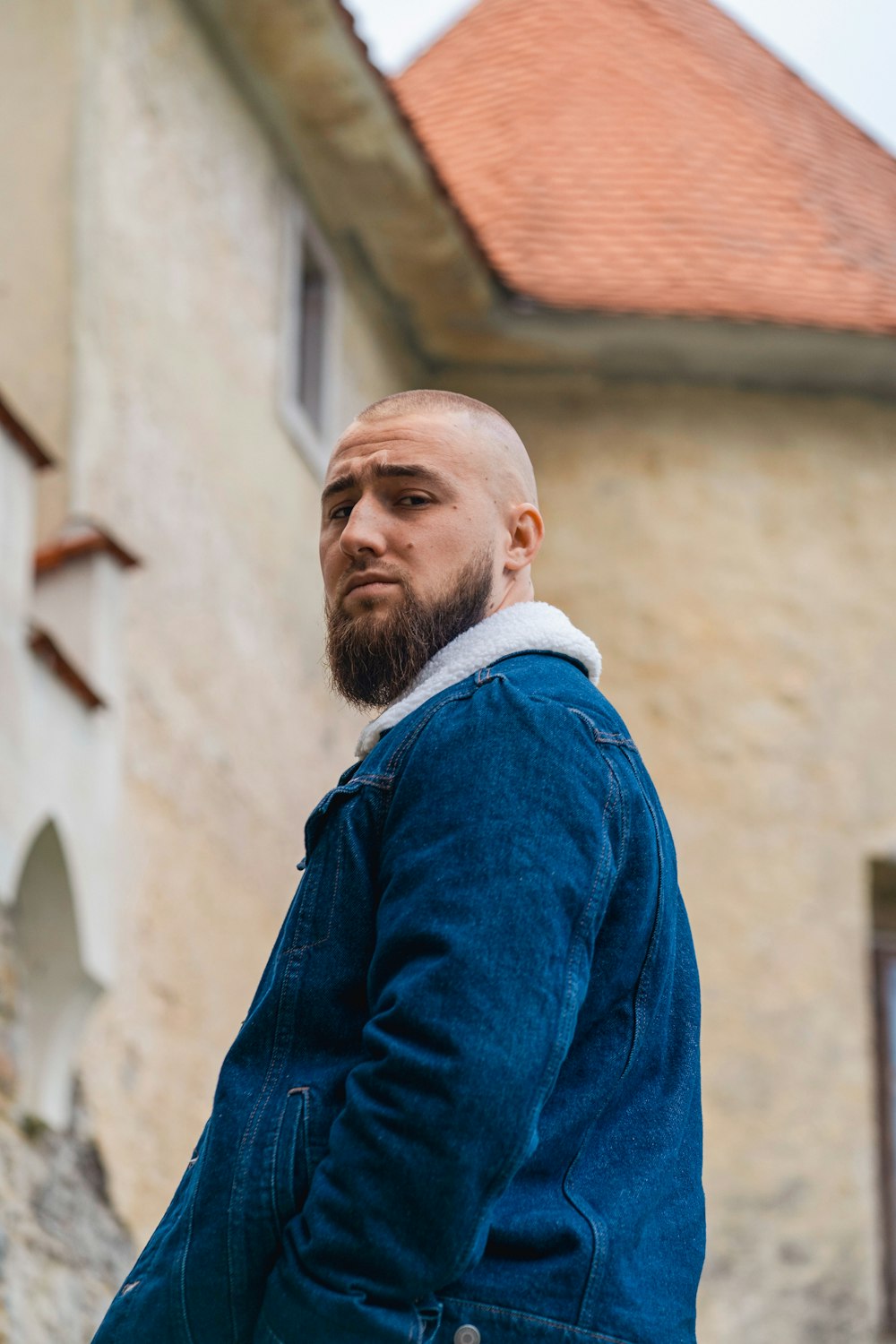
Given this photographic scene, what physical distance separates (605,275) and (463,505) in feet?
32.4

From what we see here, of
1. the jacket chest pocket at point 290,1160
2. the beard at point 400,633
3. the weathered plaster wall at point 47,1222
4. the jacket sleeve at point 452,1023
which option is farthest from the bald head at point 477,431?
the weathered plaster wall at point 47,1222

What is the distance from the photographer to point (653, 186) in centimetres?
1299

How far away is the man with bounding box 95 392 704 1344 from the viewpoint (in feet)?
6.23

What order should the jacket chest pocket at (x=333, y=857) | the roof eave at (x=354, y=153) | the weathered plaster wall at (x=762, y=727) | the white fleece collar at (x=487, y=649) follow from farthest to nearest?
1. the weathered plaster wall at (x=762, y=727)
2. the roof eave at (x=354, y=153)
3. the white fleece collar at (x=487, y=649)
4. the jacket chest pocket at (x=333, y=857)

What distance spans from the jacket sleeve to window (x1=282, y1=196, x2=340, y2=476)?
29.4 feet

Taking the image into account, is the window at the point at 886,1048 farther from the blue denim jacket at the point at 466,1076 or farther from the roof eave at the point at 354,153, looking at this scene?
the blue denim jacket at the point at 466,1076

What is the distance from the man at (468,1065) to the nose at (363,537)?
151 mm

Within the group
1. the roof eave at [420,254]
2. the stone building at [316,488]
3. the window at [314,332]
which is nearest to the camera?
the stone building at [316,488]

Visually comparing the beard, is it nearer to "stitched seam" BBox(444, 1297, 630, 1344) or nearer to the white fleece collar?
the white fleece collar

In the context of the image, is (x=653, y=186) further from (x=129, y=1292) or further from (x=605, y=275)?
(x=129, y=1292)

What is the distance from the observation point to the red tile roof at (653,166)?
12.2 m

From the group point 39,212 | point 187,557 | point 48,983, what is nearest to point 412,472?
point 48,983

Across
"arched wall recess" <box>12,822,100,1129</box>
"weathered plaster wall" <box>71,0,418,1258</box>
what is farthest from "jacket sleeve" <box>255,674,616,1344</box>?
"weathered plaster wall" <box>71,0,418,1258</box>

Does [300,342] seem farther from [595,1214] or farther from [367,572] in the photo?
[595,1214]
